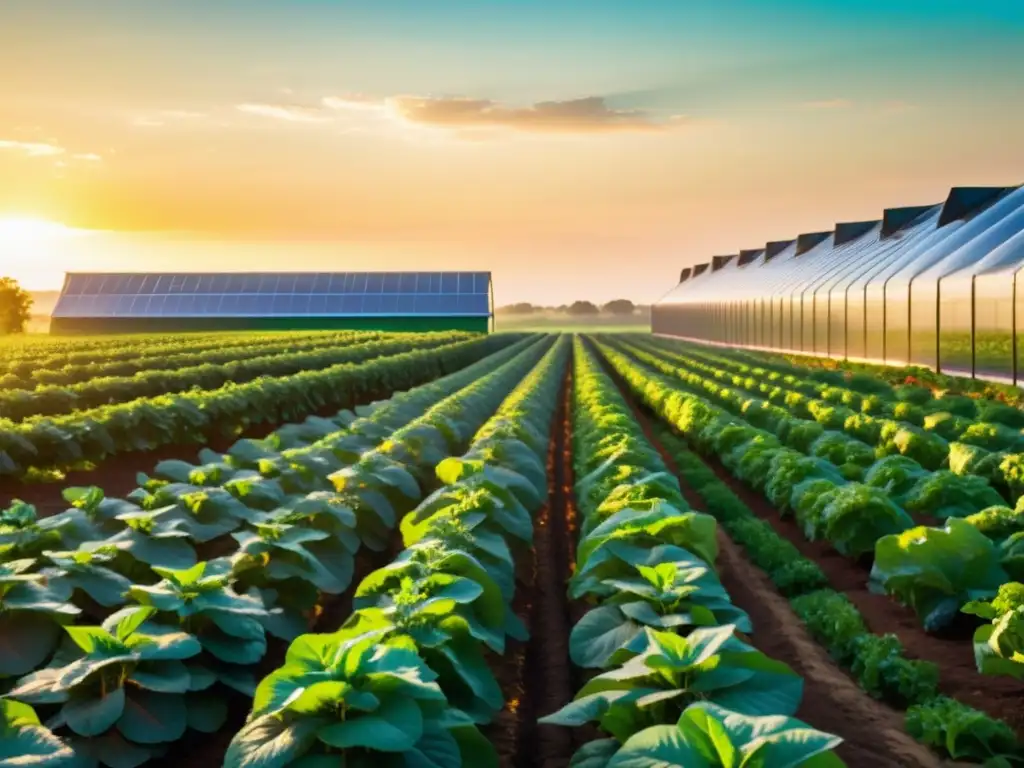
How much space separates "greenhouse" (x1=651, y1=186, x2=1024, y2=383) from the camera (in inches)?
734

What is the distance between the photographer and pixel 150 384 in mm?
19172

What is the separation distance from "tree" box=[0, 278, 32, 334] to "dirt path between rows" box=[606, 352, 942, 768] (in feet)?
253

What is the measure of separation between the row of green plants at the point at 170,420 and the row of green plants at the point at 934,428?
8.76 meters

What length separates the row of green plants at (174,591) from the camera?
470 centimetres

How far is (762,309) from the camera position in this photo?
40.3 meters

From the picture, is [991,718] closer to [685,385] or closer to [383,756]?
[383,756]

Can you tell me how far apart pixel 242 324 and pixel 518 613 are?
62.0 metres

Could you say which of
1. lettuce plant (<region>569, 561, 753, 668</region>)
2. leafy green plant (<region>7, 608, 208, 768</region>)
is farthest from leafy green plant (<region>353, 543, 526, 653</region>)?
leafy green plant (<region>7, 608, 208, 768</region>)

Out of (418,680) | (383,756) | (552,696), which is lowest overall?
(552,696)

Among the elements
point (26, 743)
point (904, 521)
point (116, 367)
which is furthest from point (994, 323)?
point (26, 743)

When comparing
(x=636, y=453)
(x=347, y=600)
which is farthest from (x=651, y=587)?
(x=636, y=453)

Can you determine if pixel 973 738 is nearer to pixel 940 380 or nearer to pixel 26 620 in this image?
pixel 26 620

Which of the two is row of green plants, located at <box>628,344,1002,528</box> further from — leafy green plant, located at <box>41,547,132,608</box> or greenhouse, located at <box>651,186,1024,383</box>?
leafy green plant, located at <box>41,547,132,608</box>

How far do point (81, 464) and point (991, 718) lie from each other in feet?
39.8
